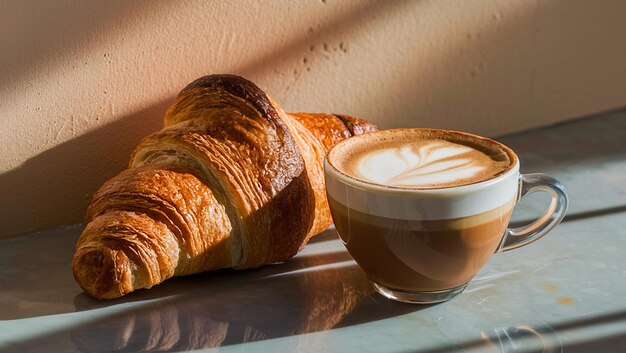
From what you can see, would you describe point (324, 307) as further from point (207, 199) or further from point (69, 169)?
point (69, 169)

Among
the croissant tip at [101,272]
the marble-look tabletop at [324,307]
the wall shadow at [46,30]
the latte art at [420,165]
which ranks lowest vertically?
the marble-look tabletop at [324,307]

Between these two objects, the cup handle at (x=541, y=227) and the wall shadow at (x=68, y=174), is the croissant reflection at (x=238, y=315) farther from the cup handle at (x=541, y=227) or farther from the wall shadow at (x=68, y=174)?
the wall shadow at (x=68, y=174)

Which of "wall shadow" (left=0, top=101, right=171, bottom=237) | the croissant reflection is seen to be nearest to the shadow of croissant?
the croissant reflection

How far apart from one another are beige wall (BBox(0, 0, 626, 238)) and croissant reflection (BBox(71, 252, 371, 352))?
12.0 inches

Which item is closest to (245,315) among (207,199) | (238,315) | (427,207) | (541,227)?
(238,315)

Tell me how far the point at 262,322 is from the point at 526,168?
0.63m

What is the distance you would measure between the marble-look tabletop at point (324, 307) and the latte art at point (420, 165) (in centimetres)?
16

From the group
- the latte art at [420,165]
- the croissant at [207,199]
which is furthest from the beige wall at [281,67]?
the latte art at [420,165]

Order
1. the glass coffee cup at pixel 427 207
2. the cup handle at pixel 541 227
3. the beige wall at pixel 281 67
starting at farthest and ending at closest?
the beige wall at pixel 281 67
the cup handle at pixel 541 227
the glass coffee cup at pixel 427 207

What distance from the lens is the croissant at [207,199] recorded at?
3.52 feet

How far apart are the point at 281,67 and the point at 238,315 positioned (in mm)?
469

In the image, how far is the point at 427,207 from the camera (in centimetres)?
99

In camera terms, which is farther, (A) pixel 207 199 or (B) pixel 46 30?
(B) pixel 46 30

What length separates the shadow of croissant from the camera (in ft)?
3.35
